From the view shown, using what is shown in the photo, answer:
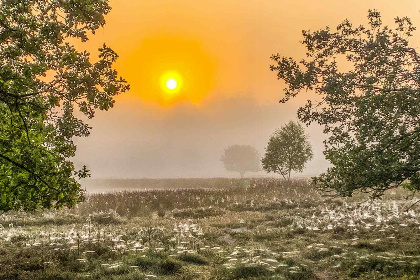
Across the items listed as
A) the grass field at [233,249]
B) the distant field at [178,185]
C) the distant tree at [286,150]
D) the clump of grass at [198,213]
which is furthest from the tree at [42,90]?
the distant field at [178,185]

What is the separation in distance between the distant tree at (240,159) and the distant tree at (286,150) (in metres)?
83.4

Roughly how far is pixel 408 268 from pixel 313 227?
331 inches

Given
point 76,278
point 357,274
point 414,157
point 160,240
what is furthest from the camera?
point 160,240

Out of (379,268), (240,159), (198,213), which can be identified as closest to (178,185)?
(198,213)

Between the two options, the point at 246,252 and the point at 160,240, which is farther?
the point at 160,240

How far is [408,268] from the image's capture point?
9805 millimetres

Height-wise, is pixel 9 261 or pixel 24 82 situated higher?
pixel 24 82

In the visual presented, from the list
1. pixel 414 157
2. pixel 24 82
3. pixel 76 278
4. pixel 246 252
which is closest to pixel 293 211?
pixel 246 252

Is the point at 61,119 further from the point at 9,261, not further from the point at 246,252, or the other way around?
the point at 246,252

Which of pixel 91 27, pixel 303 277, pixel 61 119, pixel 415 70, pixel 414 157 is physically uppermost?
pixel 91 27

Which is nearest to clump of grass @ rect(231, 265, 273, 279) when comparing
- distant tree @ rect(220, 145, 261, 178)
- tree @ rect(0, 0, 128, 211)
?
tree @ rect(0, 0, 128, 211)

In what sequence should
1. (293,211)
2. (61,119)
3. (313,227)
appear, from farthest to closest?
(293,211) → (313,227) → (61,119)

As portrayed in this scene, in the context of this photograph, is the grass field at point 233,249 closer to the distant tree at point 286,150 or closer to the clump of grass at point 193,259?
the clump of grass at point 193,259

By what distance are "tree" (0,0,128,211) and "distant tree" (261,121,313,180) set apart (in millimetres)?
34527
